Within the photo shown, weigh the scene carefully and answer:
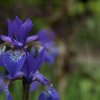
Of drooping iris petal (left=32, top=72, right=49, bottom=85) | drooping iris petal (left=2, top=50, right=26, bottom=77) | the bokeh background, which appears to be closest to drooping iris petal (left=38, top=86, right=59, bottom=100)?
drooping iris petal (left=32, top=72, right=49, bottom=85)

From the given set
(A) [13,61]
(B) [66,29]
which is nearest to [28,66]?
(A) [13,61]

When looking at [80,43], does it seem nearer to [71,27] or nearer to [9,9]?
[71,27]

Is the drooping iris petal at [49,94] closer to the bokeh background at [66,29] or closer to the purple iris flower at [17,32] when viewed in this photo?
the purple iris flower at [17,32]

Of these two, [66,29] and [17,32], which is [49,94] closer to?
[17,32]

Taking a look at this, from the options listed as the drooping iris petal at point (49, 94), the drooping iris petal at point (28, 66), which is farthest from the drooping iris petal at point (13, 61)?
the drooping iris petal at point (49, 94)

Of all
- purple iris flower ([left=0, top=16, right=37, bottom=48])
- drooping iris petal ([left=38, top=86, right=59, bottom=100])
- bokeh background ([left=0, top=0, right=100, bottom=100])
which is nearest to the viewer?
drooping iris petal ([left=38, top=86, right=59, bottom=100])

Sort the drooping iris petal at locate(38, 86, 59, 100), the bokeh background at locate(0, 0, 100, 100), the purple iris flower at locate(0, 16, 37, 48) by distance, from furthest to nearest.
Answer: the bokeh background at locate(0, 0, 100, 100)
the purple iris flower at locate(0, 16, 37, 48)
the drooping iris petal at locate(38, 86, 59, 100)

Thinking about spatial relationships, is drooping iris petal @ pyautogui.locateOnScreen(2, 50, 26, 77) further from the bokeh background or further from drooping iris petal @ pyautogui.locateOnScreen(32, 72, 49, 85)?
the bokeh background
